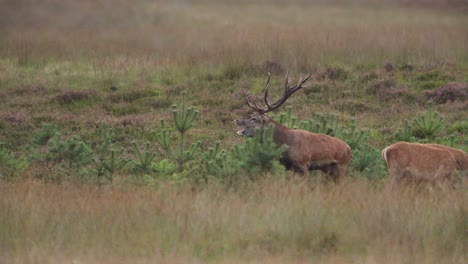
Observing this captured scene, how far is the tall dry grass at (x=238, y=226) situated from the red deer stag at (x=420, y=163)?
0.84 m

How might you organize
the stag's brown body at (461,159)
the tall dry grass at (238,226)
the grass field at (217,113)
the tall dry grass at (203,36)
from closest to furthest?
1. the tall dry grass at (238,226)
2. the grass field at (217,113)
3. the stag's brown body at (461,159)
4. the tall dry grass at (203,36)

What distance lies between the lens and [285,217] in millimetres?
8977

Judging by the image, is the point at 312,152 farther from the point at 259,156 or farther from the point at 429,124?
the point at 429,124

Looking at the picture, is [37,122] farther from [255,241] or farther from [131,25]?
[255,241]

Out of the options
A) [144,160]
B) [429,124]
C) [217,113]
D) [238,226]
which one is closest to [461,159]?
[429,124]

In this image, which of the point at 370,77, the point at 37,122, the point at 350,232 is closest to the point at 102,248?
the point at 350,232

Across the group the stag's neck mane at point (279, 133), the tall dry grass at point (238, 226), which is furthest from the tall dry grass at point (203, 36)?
the tall dry grass at point (238, 226)

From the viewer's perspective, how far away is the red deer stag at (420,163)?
10820 mm

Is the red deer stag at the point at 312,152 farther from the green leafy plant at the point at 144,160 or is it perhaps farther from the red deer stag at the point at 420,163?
the green leafy plant at the point at 144,160

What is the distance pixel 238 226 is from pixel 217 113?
28.9ft

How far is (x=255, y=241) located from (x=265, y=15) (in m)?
19.9

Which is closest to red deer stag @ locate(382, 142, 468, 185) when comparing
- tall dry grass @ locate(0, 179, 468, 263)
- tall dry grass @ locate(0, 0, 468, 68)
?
tall dry grass @ locate(0, 179, 468, 263)

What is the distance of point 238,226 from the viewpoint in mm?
8844

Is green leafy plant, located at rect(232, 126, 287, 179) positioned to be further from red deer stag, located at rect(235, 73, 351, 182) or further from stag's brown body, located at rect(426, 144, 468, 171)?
stag's brown body, located at rect(426, 144, 468, 171)
